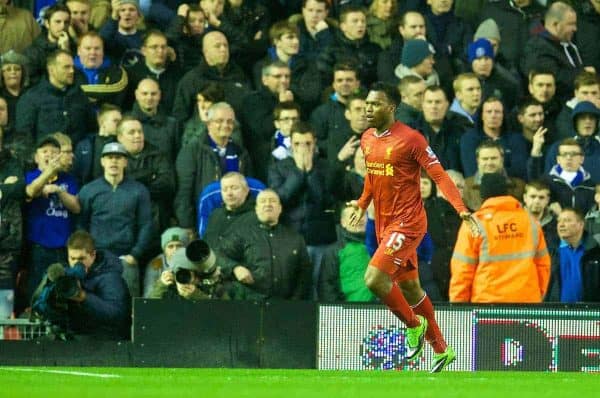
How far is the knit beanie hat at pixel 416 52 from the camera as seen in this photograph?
16.1 m

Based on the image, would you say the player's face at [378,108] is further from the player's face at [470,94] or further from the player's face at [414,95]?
the player's face at [470,94]

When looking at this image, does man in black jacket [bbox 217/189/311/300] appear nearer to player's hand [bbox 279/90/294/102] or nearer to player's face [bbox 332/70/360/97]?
player's hand [bbox 279/90/294/102]

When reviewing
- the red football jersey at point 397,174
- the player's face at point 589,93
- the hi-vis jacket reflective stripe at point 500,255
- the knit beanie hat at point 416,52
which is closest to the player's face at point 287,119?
the knit beanie hat at point 416,52

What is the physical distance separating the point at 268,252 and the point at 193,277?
1.03m

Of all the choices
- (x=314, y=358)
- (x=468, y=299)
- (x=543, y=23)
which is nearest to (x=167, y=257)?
(x=314, y=358)

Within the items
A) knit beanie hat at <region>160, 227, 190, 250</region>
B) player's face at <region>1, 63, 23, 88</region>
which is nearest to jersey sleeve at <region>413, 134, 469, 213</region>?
knit beanie hat at <region>160, 227, 190, 250</region>

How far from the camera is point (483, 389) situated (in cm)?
1005

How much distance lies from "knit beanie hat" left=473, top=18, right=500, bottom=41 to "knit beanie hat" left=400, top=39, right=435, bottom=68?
1.14m

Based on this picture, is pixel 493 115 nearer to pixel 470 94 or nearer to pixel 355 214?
pixel 470 94

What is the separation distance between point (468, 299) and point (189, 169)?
3400 mm

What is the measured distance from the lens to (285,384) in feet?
34.2

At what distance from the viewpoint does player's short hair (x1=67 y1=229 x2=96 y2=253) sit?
13781 millimetres

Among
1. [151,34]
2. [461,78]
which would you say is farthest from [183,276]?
[461,78]

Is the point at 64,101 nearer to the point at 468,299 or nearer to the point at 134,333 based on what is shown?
the point at 134,333
